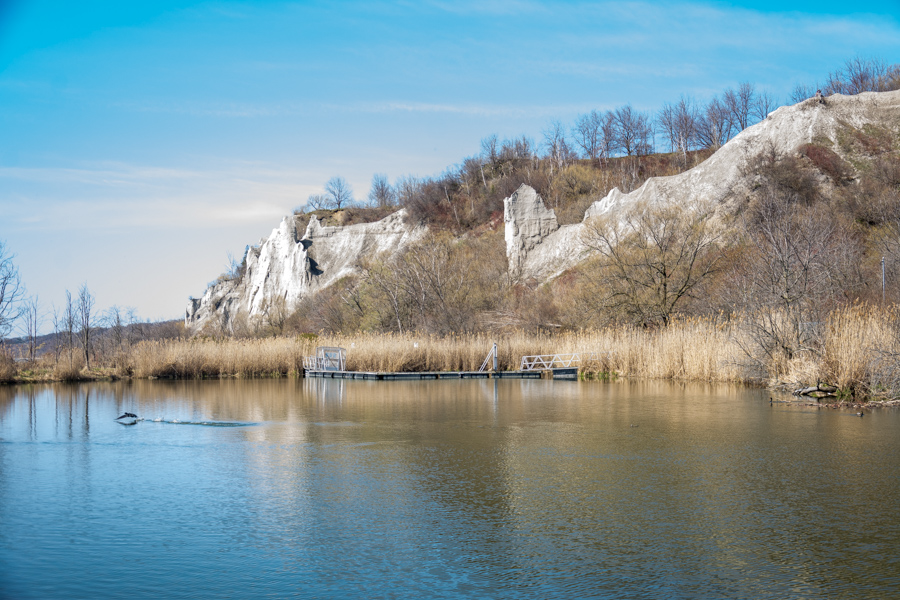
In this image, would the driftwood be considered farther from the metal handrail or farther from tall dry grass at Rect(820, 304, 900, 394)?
the metal handrail

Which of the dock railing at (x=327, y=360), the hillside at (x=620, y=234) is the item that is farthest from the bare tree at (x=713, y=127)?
the dock railing at (x=327, y=360)

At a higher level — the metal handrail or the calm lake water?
the metal handrail

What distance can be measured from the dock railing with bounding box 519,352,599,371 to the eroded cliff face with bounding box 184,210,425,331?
1407 inches

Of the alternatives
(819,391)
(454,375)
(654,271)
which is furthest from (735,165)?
(819,391)

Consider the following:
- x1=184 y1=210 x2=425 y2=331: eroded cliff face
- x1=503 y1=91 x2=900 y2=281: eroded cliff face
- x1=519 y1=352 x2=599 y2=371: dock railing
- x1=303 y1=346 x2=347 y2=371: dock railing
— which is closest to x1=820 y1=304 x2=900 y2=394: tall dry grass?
x1=519 y1=352 x2=599 y2=371: dock railing

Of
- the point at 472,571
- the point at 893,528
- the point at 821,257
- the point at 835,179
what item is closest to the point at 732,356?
the point at 821,257

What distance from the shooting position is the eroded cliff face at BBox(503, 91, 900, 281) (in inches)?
1500

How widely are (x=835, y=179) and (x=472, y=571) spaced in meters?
39.6

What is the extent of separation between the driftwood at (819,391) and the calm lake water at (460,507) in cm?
154

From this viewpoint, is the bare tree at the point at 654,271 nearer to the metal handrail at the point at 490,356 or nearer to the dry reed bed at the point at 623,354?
the dry reed bed at the point at 623,354

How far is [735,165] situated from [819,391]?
91.3ft

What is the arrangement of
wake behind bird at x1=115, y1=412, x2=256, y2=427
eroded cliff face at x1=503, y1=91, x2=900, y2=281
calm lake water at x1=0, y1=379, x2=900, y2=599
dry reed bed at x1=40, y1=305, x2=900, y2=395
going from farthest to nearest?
1. eroded cliff face at x1=503, y1=91, x2=900, y2=281
2. dry reed bed at x1=40, y1=305, x2=900, y2=395
3. wake behind bird at x1=115, y1=412, x2=256, y2=427
4. calm lake water at x1=0, y1=379, x2=900, y2=599

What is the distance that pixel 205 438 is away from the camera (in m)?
10.9

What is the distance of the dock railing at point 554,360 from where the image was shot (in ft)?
76.2
